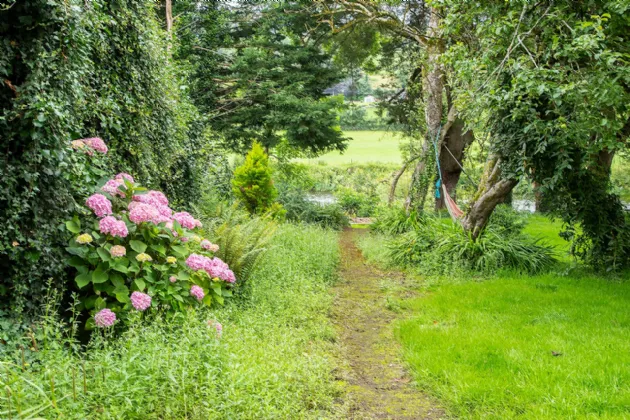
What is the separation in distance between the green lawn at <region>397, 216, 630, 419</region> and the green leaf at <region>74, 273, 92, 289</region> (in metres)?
2.62

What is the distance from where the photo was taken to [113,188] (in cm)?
389

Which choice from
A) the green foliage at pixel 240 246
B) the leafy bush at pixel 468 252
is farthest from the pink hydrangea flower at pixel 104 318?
the leafy bush at pixel 468 252

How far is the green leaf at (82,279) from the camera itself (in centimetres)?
330

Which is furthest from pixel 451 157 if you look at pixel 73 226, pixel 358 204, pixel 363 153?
pixel 363 153

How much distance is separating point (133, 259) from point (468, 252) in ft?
17.8

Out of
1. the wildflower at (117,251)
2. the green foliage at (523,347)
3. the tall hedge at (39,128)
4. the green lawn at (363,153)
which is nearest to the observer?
the tall hedge at (39,128)

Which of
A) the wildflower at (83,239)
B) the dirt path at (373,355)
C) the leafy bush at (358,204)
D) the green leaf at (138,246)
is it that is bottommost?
the leafy bush at (358,204)

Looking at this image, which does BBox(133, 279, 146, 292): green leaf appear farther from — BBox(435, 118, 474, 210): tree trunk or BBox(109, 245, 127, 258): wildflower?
BBox(435, 118, 474, 210): tree trunk

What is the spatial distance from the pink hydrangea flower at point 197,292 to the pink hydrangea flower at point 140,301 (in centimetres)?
52

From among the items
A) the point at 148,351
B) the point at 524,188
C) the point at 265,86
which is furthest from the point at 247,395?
the point at 265,86

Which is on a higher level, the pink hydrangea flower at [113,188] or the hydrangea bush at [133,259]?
the pink hydrangea flower at [113,188]

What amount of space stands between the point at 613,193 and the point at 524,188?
1.23 meters

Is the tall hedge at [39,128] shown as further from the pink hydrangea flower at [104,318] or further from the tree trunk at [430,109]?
the tree trunk at [430,109]

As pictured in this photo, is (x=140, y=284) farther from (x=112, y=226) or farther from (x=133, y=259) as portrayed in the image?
(x=112, y=226)
